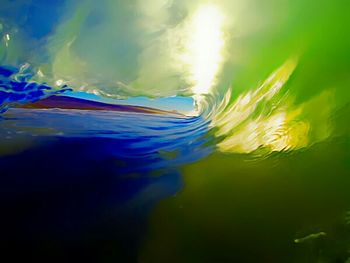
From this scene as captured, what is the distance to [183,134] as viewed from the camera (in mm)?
1035

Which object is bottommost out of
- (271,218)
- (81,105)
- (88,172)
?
(271,218)

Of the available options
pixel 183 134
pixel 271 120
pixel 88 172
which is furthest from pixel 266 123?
pixel 88 172

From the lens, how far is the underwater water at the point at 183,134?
0.97 m

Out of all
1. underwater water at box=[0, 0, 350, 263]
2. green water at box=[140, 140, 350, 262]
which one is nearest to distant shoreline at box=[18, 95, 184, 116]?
underwater water at box=[0, 0, 350, 263]

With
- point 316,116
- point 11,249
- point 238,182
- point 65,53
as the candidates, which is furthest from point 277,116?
point 11,249

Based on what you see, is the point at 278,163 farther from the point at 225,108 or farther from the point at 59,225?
the point at 59,225

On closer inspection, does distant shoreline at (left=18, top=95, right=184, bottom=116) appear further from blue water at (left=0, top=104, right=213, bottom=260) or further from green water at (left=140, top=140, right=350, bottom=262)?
green water at (left=140, top=140, right=350, bottom=262)

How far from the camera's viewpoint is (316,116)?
979 mm

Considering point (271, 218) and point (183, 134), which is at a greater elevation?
point (183, 134)

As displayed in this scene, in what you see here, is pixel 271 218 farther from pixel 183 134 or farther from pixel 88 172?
pixel 88 172

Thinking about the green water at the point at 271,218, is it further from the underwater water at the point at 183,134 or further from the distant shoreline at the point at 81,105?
the distant shoreline at the point at 81,105

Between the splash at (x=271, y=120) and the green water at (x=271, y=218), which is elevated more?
the splash at (x=271, y=120)

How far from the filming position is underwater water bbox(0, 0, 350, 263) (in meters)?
0.97

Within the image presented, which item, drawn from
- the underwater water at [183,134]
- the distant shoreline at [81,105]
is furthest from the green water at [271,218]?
the distant shoreline at [81,105]
